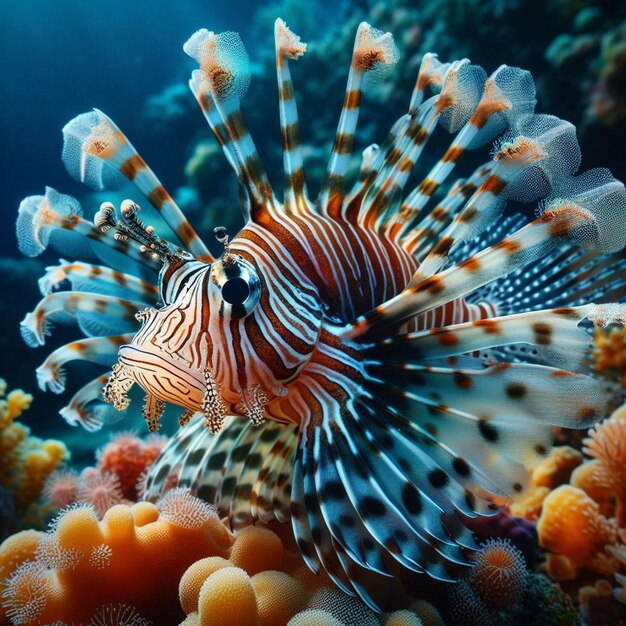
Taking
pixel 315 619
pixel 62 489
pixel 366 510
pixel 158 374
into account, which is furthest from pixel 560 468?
pixel 62 489

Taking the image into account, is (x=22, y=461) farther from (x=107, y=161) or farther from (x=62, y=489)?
(x=107, y=161)

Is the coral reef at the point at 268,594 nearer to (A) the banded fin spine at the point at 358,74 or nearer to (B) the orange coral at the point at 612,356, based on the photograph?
(A) the banded fin spine at the point at 358,74

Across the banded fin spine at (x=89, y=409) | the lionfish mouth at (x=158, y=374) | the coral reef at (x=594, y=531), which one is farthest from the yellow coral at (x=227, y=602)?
the coral reef at (x=594, y=531)

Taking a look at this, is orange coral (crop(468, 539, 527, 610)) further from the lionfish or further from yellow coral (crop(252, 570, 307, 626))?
yellow coral (crop(252, 570, 307, 626))

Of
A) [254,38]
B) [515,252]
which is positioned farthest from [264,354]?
[254,38]

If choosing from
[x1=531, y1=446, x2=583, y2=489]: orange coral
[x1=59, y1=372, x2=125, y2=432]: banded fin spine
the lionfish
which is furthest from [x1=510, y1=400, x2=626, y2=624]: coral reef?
[x1=59, y1=372, x2=125, y2=432]: banded fin spine
